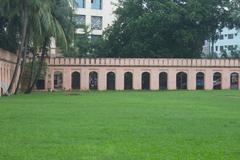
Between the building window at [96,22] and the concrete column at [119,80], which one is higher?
the building window at [96,22]

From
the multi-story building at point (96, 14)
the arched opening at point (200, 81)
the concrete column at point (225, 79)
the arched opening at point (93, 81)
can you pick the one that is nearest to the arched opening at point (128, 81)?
the arched opening at point (93, 81)

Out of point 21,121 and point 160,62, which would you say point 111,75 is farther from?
point 21,121

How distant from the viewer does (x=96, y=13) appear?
8738cm

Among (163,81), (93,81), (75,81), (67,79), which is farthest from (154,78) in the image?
(67,79)

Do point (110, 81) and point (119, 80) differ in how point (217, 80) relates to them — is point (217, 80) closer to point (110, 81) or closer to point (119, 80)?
point (119, 80)

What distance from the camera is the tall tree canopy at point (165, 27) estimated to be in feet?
214

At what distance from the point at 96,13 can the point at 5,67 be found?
123ft

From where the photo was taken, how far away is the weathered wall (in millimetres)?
49000

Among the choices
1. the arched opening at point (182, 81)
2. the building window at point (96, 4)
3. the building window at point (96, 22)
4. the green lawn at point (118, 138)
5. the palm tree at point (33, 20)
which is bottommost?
the green lawn at point (118, 138)

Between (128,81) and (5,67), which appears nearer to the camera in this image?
(5,67)

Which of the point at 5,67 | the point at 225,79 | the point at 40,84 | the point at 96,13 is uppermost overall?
the point at 96,13

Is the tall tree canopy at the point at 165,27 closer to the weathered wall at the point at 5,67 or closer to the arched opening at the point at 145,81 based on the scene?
the arched opening at the point at 145,81

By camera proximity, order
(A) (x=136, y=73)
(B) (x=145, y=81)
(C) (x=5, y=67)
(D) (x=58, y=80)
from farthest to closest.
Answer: (B) (x=145, y=81)
(D) (x=58, y=80)
(A) (x=136, y=73)
(C) (x=5, y=67)

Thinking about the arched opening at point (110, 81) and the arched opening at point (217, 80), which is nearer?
the arched opening at point (110, 81)
